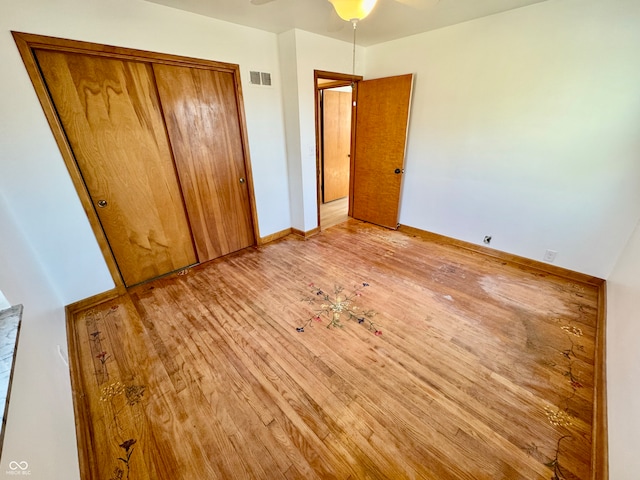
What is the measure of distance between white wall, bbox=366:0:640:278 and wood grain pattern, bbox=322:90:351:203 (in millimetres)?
1456

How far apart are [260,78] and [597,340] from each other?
3595 mm

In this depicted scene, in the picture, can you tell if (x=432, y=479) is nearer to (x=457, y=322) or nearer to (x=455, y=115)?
(x=457, y=322)

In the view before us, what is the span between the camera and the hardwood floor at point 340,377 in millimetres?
1199

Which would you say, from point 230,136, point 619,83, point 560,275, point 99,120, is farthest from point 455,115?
point 99,120

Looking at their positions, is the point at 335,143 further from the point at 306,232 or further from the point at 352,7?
the point at 352,7

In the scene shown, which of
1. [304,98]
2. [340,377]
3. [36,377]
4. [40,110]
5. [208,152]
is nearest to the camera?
[36,377]

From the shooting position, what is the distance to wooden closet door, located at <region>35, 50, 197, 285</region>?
1.82 metres

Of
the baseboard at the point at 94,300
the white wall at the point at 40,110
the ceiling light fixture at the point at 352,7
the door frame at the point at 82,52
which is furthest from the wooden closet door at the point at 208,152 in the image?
the ceiling light fixture at the point at 352,7

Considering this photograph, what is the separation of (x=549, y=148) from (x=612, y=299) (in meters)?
1.32

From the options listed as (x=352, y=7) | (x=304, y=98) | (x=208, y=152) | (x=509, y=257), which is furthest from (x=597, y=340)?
(x=208, y=152)

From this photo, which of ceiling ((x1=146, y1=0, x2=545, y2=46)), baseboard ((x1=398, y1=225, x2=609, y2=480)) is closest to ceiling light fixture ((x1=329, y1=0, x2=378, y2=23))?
ceiling ((x1=146, y1=0, x2=545, y2=46))

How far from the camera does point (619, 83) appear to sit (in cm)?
189

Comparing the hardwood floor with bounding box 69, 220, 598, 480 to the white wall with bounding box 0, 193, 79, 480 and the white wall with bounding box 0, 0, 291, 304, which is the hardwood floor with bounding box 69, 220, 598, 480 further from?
the white wall with bounding box 0, 0, 291, 304

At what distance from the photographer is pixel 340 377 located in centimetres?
157
